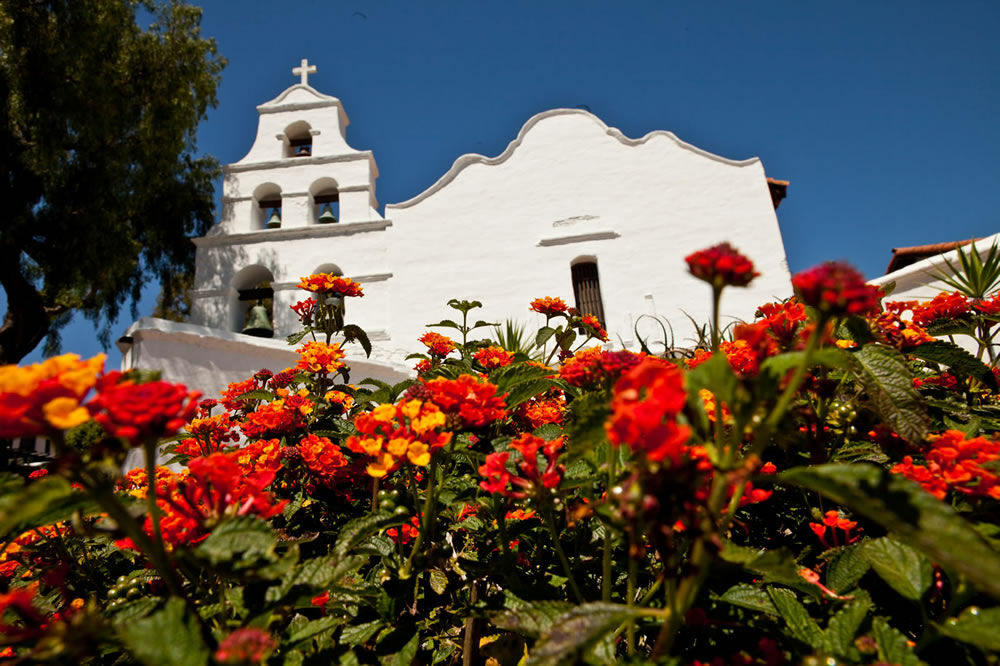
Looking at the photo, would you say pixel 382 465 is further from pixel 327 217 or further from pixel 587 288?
pixel 327 217

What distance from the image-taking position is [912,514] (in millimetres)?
472

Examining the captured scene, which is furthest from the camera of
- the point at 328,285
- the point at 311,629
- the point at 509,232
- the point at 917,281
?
the point at 509,232

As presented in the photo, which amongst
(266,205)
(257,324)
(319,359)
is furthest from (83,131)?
(319,359)

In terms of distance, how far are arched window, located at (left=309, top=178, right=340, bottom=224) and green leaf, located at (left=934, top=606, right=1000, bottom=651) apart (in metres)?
9.56

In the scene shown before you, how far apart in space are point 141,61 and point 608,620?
36.0 ft

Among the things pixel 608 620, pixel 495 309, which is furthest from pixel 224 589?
pixel 495 309

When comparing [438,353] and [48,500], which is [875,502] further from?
[438,353]

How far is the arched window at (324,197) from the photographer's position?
30.3 ft

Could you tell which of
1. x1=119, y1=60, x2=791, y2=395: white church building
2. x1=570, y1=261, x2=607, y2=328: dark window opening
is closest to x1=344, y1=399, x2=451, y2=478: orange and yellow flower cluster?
x1=119, y1=60, x2=791, y2=395: white church building

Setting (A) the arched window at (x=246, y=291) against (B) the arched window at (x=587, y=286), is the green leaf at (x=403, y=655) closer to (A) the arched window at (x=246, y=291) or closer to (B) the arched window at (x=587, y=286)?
(B) the arched window at (x=587, y=286)

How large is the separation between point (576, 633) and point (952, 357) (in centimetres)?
105

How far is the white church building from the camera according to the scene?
25.4 ft

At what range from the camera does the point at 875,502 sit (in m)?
0.47

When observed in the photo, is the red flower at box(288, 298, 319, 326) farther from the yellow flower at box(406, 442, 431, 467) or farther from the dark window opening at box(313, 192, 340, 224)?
the dark window opening at box(313, 192, 340, 224)
